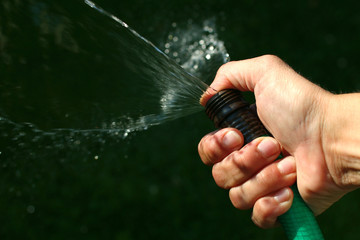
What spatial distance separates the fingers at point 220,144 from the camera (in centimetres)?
154

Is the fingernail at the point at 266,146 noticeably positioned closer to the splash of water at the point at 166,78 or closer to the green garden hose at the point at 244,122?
the green garden hose at the point at 244,122

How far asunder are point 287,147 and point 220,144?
0.28m

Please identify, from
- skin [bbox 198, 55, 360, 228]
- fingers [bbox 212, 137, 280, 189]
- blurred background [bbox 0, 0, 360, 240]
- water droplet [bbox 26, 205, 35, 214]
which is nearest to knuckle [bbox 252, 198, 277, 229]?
skin [bbox 198, 55, 360, 228]

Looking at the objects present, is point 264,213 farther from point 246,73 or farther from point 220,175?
point 246,73

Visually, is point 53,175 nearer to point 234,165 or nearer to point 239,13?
point 234,165

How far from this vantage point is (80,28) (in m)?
1.73

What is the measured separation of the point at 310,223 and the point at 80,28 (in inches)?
46.5

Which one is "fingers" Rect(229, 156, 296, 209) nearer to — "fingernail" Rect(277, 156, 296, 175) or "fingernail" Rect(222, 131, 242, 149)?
"fingernail" Rect(277, 156, 296, 175)

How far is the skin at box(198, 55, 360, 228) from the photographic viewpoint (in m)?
1.53

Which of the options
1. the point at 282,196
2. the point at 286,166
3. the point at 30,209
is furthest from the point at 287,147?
the point at 30,209

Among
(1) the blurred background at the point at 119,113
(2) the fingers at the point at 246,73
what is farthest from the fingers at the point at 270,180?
(1) the blurred background at the point at 119,113

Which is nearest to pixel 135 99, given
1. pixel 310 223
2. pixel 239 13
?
pixel 310 223

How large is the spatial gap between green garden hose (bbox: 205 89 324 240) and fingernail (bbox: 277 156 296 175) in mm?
98

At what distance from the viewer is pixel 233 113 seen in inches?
59.6
